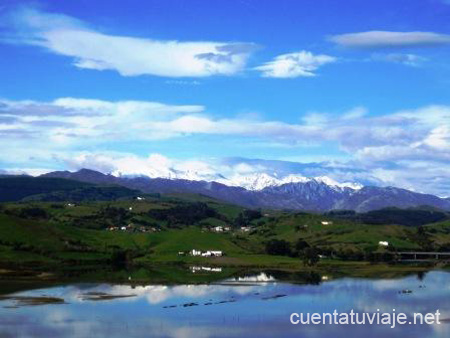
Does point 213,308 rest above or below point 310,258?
below

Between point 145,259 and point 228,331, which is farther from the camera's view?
point 145,259

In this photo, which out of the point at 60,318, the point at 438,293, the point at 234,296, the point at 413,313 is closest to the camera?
the point at 60,318

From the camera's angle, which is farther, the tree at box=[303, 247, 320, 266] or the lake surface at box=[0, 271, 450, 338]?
the tree at box=[303, 247, 320, 266]

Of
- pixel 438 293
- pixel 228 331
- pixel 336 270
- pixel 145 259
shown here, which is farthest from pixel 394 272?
pixel 228 331

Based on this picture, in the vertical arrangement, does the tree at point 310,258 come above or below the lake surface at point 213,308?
above

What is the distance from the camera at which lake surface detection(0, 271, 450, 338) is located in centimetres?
7319

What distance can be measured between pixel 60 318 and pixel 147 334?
49.4 ft

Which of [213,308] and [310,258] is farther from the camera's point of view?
[310,258]

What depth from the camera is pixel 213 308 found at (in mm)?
91562

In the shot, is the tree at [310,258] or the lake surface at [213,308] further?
the tree at [310,258]

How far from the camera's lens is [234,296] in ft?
348

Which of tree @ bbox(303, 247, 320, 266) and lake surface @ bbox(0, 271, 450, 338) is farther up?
tree @ bbox(303, 247, 320, 266)

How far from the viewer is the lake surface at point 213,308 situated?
240ft

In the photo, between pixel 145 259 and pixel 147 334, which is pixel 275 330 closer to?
pixel 147 334
